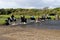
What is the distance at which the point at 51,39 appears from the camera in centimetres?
2042

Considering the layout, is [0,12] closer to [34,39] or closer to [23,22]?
[23,22]

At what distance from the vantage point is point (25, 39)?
20.7m

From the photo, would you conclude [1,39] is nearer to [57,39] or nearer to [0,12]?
[57,39]

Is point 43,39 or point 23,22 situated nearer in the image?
point 43,39

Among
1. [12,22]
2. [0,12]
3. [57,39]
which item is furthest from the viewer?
[0,12]

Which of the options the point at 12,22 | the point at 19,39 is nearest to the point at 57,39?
the point at 19,39

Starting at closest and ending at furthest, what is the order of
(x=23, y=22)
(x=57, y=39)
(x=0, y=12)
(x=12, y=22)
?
(x=57, y=39) < (x=12, y=22) < (x=23, y=22) < (x=0, y=12)

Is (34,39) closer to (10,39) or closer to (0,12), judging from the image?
(10,39)

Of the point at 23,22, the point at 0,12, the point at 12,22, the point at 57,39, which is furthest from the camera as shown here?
the point at 0,12

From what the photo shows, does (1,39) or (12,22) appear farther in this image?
(12,22)

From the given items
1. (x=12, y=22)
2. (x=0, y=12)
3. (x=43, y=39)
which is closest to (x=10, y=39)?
(x=43, y=39)

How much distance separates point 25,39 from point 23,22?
23067 millimetres

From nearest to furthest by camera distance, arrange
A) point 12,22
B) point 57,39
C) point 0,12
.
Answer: point 57,39, point 12,22, point 0,12

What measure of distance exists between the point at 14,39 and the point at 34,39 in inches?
72.3
